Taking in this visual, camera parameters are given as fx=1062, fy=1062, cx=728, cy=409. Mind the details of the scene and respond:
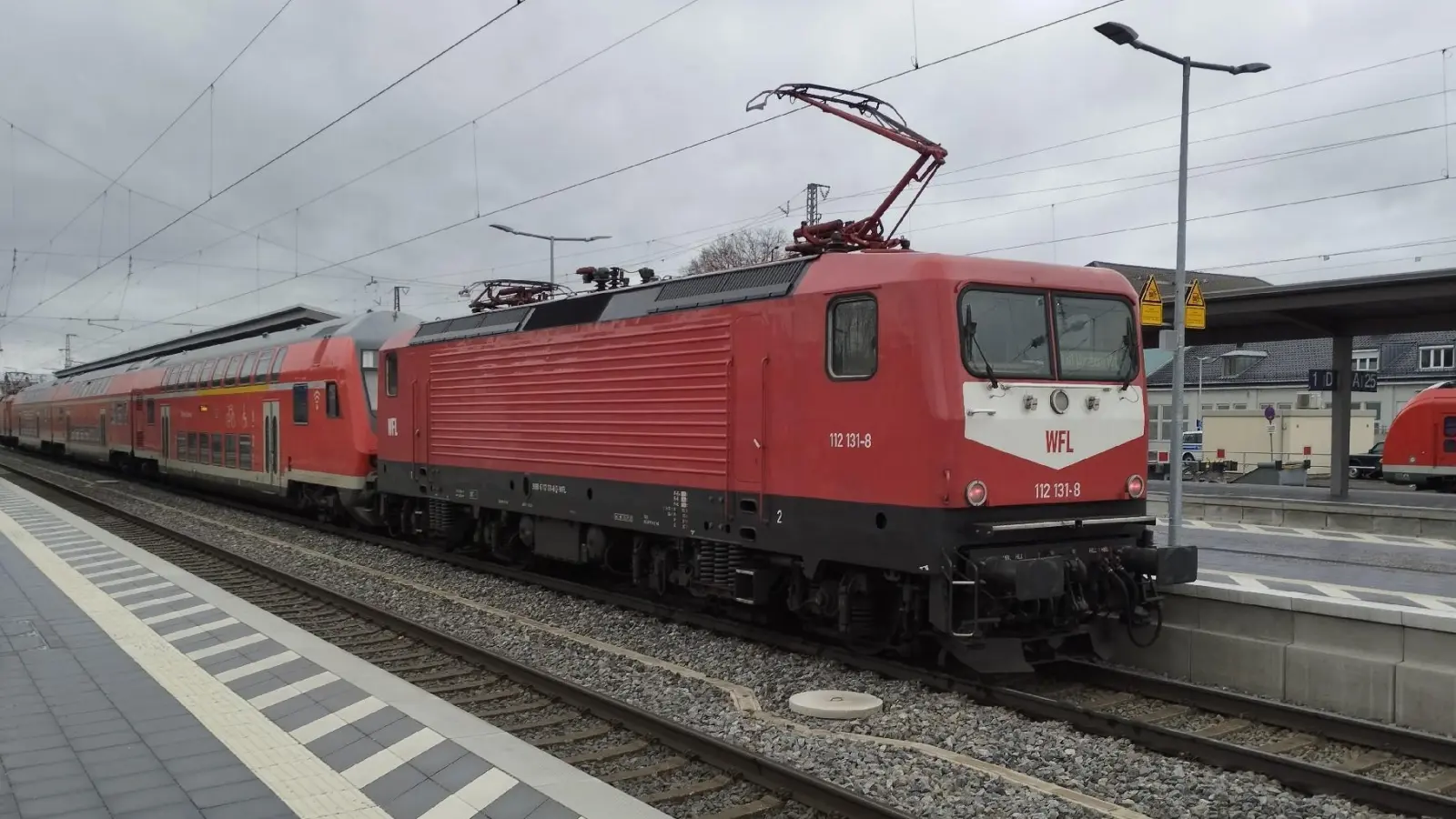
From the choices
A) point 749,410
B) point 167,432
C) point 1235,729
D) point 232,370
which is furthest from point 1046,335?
point 167,432

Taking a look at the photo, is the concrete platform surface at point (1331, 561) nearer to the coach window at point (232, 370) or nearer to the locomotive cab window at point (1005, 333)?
the locomotive cab window at point (1005, 333)

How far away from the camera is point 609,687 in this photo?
8.73 meters

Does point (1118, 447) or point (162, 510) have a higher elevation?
point (1118, 447)

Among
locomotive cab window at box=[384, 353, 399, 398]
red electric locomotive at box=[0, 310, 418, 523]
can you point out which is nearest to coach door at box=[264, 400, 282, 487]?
red electric locomotive at box=[0, 310, 418, 523]

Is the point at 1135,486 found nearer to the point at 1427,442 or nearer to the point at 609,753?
the point at 609,753

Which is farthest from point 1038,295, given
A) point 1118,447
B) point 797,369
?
point 797,369

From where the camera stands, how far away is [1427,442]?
32.5 metres

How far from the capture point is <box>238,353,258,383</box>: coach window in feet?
71.5

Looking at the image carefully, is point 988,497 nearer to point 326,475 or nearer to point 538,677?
point 538,677

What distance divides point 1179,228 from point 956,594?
8.59 m

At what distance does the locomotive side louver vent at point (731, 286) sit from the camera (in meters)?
9.52

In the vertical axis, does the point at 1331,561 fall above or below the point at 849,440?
below

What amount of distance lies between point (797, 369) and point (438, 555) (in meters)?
8.46

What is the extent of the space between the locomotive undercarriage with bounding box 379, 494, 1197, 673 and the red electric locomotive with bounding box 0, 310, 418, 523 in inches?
335
